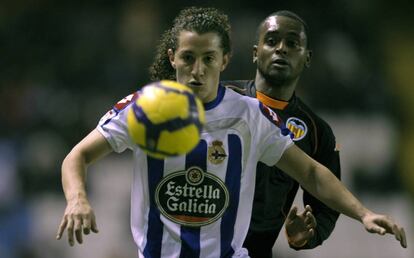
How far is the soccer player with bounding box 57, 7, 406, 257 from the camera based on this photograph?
14.2 ft

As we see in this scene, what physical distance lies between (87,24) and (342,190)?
650 cm

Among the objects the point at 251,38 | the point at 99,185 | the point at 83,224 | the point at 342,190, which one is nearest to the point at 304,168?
the point at 342,190

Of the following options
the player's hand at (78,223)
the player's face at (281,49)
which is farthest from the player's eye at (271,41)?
the player's hand at (78,223)

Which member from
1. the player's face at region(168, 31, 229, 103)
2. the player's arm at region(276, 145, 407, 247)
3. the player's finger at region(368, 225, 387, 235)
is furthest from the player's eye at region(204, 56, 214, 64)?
the player's finger at region(368, 225, 387, 235)

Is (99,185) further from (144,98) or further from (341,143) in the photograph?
(144,98)

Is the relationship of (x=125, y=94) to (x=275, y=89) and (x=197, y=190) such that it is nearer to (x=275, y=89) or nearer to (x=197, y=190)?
(x=275, y=89)

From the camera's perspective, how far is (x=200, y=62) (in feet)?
14.3

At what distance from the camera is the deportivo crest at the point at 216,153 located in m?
4.38

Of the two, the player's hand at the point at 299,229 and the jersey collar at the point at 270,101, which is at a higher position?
the jersey collar at the point at 270,101

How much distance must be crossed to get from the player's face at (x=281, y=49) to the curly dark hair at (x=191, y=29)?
3.26 ft

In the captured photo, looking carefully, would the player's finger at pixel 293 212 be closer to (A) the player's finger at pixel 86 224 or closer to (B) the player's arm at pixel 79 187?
(B) the player's arm at pixel 79 187

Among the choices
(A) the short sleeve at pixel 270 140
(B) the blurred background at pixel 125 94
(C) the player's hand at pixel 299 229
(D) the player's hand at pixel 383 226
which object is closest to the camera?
(D) the player's hand at pixel 383 226

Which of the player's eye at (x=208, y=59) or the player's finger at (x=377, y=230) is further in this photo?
the player's eye at (x=208, y=59)

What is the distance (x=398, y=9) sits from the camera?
1095cm
